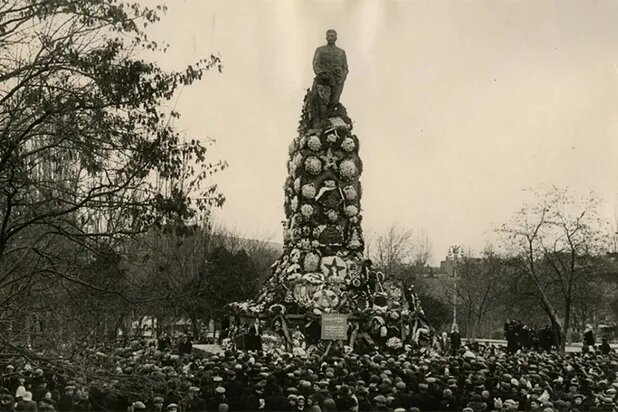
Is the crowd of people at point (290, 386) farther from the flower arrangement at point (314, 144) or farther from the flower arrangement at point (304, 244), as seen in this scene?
the flower arrangement at point (314, 144)

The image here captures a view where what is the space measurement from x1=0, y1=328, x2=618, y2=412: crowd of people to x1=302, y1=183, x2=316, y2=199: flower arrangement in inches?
399

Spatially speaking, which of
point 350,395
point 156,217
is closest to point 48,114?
point 156,217

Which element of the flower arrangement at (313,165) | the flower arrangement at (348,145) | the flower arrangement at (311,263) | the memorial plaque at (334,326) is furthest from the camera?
the flower arrangement at (348,145)

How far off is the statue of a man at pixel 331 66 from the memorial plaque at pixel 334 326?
7.47 meters

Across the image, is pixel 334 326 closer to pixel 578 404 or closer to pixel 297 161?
pixel 297 161

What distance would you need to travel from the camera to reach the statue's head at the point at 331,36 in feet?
90.3

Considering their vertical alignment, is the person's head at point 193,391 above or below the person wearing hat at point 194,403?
above

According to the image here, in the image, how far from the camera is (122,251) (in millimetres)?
10711

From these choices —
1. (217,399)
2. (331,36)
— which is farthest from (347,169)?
(217,399)

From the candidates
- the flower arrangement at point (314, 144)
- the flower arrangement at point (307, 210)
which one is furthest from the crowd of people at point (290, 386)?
the flower arrangement at point (314, 144)

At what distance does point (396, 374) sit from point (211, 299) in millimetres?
21799

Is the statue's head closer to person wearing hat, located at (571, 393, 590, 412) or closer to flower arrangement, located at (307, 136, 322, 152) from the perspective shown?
flower arrangement, located at (307, 136, 322, 152)

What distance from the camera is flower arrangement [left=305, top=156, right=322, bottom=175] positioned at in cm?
2650

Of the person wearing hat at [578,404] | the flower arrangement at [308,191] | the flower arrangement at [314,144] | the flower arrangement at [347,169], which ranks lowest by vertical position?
the person wearing hat at [578,404]
